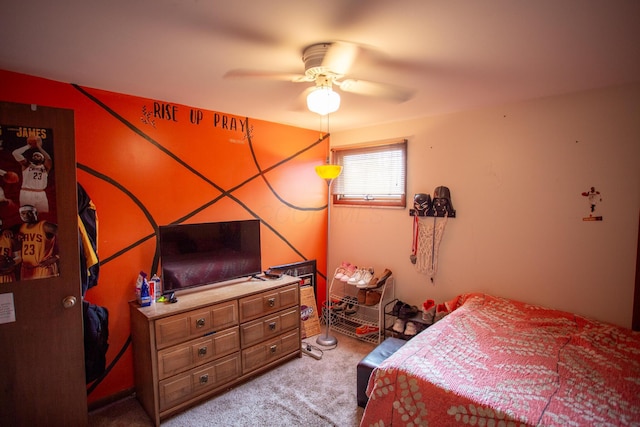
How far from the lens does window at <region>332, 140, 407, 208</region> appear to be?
348 cm

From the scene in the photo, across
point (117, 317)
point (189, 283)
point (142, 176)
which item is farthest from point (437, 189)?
point (117, 317)

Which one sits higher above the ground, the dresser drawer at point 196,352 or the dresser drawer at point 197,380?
the dresser drawer at point 196,352

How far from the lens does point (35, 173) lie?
1.74 metres

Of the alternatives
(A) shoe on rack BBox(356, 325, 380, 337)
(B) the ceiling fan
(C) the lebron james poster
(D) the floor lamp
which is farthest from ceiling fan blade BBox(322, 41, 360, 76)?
(A) shoe on rack BBox(356, 325, 380, 337)

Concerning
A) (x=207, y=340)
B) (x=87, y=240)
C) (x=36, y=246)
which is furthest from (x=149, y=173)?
(x=207, y=340)

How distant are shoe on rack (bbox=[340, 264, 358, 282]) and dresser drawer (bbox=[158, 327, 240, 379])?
1.41 meters

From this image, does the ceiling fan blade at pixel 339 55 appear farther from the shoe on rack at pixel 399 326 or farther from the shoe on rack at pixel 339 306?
the shoe on rack at pixel 339 306

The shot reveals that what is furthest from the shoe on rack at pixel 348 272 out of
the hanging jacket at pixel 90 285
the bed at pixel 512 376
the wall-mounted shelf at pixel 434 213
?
the hanging jacket at pixel 90 285

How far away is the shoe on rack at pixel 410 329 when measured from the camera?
118 inches

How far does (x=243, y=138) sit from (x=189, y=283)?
1.49m

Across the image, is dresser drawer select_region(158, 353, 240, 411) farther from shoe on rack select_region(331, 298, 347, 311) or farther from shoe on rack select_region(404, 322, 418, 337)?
shoe on rack select_region(404, 322, 418, 337)

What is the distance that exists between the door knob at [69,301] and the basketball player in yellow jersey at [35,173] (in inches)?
20.5

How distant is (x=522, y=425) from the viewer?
1.38 m

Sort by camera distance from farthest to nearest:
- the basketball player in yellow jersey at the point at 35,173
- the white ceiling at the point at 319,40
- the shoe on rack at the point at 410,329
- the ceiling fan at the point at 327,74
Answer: the shoe on rack at the point at 410,329, the basketball player in yellow jersey at the point at 35,173, the ceiling fan at the point at 327,74, the white ceiling at the point at 319,40
